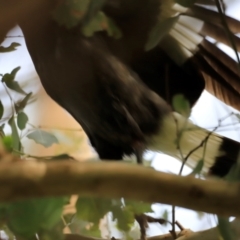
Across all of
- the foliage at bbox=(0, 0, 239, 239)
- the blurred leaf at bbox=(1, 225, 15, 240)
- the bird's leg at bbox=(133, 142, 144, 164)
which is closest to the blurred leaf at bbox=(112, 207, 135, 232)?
the foliage at bbox=(0, 0, 239, 239)

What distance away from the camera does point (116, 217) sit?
21.3 inches

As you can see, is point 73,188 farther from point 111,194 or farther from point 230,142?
point 230,142

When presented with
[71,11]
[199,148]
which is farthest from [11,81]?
[199,148]

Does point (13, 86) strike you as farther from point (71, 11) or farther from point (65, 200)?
point (65, 200)

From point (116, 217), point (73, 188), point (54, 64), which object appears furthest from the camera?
point (54, 64)

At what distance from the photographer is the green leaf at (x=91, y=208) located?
1.64 ft

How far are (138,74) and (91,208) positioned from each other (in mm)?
447

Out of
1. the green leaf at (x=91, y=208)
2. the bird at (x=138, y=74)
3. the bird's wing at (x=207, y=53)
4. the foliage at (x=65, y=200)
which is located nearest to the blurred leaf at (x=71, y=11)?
the foliage at (x=65, y=200)

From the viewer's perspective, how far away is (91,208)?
505 mm

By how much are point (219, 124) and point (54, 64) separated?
0.29 m

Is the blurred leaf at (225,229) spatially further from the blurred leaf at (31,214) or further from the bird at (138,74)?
the bird at (138,74)

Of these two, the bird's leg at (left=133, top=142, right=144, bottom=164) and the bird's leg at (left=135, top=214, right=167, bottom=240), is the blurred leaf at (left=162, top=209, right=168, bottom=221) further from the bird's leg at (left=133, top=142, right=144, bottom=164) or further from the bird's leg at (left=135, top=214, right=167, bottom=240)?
the bird's leg at (left=133, top=142, right=144, bottom=164)

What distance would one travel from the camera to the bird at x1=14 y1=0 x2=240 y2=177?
0.73m

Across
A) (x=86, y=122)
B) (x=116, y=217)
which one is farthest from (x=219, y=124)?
(x=86, y=122)
